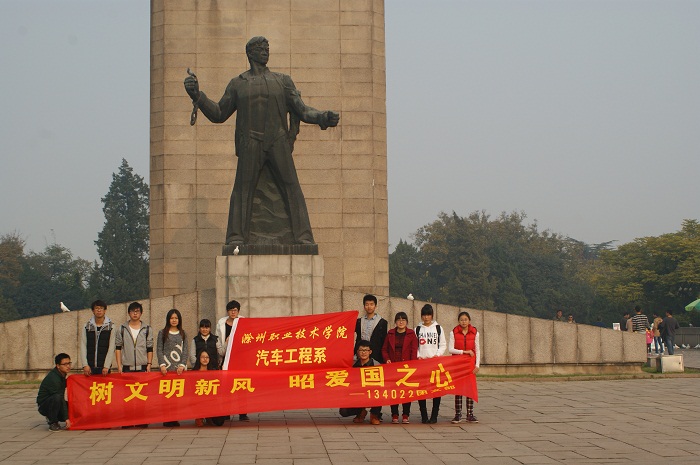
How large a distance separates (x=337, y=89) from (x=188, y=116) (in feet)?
11.3

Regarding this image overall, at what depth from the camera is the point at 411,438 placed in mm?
11906

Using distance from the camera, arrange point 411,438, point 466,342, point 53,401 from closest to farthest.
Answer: point 411,438 → point 53,401 → point 466,342

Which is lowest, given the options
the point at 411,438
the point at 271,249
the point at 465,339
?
the point at 411,438

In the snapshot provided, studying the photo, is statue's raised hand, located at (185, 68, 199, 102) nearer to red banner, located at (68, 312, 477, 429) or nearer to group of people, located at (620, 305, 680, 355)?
red banner, located at (68, 312, 477, 429)

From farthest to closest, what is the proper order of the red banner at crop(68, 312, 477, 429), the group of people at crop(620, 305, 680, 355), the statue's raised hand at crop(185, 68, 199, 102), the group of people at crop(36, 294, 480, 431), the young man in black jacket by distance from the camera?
the group of people at crop(620, 305, 680, 355) < the statue's raised hand at crop(185, 68, 199, 102) < the group of people at crop(36, 294, 480, 431) < the red banner at crop(68, 312, 477, 429) < the young man in black jacket

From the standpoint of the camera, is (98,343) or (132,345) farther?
(132,345)

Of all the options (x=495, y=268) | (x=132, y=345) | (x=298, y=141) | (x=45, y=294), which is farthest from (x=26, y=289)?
(x=132, y=345)

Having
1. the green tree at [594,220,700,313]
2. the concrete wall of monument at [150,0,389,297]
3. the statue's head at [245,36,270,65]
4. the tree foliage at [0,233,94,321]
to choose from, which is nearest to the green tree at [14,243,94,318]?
the tree foliage at [0,233,94,321]

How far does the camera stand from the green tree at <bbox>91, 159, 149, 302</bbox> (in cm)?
7825

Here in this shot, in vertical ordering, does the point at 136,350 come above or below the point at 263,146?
below

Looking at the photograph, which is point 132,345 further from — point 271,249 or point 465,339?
point 271,249

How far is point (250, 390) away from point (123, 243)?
72.7 m

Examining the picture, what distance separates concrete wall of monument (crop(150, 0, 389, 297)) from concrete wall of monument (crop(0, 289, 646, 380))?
16.4ft

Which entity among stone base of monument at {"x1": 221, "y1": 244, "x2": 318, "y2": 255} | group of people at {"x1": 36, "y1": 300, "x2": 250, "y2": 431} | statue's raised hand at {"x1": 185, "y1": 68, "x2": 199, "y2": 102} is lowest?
group of people at {"x1": 36, "y1": 300, "x2": 250, "y2": 431}
